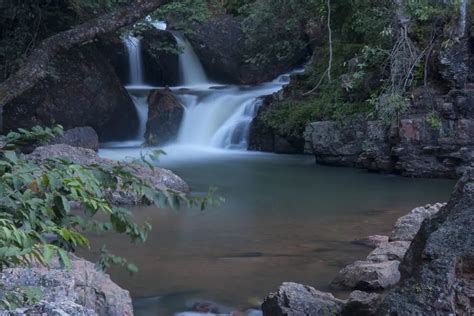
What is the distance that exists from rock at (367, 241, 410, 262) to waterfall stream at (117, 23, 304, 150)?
10385 millimetres

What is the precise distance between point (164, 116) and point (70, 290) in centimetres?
1433

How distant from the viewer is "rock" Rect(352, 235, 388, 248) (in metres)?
7.71

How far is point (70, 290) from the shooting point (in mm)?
3709

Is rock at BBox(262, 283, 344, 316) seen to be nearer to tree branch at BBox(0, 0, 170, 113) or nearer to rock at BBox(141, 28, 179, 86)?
tree branch at BBox(0, 0, 170, 113)

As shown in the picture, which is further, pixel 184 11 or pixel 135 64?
pixel 135 64

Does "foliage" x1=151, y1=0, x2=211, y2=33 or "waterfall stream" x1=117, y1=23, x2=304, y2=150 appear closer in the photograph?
"foliage" x1=151, y1=0, x2=211, y2=33

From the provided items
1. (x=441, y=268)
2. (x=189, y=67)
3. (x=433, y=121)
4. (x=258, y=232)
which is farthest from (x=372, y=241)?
(x=189, y=67)

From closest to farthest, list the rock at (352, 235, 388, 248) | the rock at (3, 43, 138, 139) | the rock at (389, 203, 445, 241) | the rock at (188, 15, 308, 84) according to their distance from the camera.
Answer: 1. the rock at (389, 203, 445, 241)
2. the rock at (352, 235, 388, 248)
3. the rock at (3, 43, 138, 139)
4. the rock at (188, 15, 308, 84)

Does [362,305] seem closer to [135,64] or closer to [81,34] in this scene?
[81,34]

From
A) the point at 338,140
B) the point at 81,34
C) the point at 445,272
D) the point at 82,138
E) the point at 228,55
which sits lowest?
the point at 82,138

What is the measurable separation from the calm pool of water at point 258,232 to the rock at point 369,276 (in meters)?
0.21

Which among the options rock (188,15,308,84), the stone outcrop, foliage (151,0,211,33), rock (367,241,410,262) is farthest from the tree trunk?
rock (188,15,308,84)

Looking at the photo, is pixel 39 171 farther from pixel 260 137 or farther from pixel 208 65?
pixel 208 65

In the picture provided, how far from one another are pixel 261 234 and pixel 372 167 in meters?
6.00
